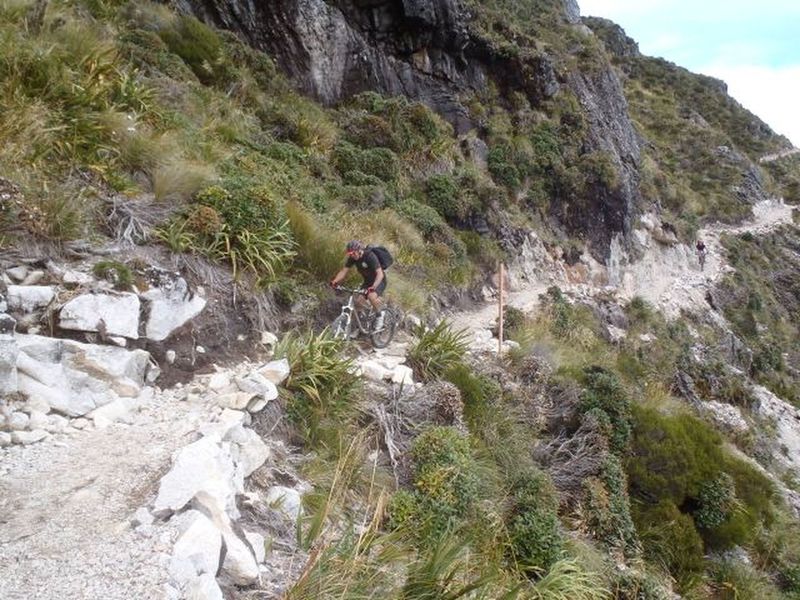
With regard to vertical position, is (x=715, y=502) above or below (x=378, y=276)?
below

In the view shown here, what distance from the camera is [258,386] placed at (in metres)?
5.56

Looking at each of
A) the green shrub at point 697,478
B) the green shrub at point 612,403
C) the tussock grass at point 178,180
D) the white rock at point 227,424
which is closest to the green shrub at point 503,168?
the green shrub at point 612,403

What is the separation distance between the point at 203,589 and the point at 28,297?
3.39 m

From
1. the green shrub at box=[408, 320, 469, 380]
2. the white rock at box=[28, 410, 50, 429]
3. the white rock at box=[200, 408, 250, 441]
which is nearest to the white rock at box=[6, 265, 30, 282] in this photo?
the white rock at box=[28, 410, 50, 429]

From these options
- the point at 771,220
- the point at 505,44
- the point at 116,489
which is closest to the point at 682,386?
the point at 505,44

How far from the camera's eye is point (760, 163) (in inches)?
2335

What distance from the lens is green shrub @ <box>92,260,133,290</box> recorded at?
570cm

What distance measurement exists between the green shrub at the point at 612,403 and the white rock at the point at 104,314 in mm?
6964

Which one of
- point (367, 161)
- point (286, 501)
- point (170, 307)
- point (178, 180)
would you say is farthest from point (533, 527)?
point (367, 161)

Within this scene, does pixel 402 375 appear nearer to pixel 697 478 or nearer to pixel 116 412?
pixel 116 412

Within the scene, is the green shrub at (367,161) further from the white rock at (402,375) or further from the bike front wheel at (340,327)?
the white rock at (402,375)

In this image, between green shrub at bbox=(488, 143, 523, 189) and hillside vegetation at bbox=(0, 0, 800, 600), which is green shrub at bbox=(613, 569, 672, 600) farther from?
green shrub at bbox=(488, 143, 523, 189)

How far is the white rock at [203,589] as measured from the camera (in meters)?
3.09

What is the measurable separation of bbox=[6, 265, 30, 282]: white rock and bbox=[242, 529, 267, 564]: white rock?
3.29 metres
